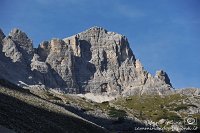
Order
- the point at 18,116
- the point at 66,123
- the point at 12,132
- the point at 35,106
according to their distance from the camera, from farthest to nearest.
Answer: the point at 35,106
the point at 66,123
the point at 18,116
the point at 12,132

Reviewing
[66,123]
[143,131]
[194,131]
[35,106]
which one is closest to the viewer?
[66,123]

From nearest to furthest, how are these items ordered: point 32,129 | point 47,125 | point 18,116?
point 32,129 < point 18,116 < point 47,125

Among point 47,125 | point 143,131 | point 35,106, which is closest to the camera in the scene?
point 47,125

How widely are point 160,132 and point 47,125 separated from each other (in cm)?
5996

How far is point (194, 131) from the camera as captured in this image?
116250 millimetres

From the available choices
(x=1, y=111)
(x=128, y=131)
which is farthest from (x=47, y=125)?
(x=128, y=131)

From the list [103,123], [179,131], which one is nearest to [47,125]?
[103,123]

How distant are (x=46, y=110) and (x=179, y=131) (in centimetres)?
6530

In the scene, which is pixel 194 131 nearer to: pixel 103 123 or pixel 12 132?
pixel 103 123

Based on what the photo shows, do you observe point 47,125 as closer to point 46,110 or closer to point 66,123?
point 66,123

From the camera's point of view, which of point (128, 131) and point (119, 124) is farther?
point (119, 124)

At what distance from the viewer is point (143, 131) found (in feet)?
337

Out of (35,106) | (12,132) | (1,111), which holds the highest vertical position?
(35,106)

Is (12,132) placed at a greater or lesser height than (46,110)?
lesser
